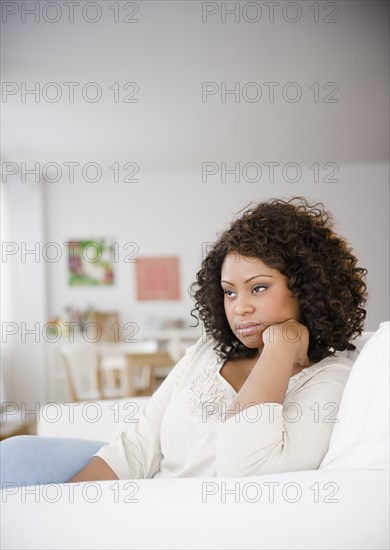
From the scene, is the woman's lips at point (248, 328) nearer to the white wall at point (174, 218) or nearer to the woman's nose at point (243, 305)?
the woman's nose at point (243, 305)

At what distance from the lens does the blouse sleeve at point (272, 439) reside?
41.2 inches

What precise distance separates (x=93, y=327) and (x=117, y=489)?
18.9 feet

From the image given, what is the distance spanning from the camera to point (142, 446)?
4.45 ft

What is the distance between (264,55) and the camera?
12.9 ft

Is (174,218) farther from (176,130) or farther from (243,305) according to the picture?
(243,305)

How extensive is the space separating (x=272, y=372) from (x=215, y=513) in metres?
0.30

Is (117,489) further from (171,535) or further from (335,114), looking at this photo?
(335,114)

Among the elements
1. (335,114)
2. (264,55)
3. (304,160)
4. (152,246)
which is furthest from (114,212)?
(264,55)

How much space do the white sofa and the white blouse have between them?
0.10 metres

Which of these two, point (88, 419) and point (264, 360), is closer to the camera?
point (264, 360)

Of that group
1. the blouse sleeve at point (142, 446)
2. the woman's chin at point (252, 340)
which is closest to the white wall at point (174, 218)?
the blouse sleeve at point (142, 446)

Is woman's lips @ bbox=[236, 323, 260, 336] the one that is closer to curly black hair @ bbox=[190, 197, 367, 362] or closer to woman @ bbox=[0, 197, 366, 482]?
woman @ bbox=[0, 197, 366, 482]

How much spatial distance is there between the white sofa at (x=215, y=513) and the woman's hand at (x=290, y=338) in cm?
25

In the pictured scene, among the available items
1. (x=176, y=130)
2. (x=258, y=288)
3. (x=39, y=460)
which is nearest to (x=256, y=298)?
(x=258, y=288)
